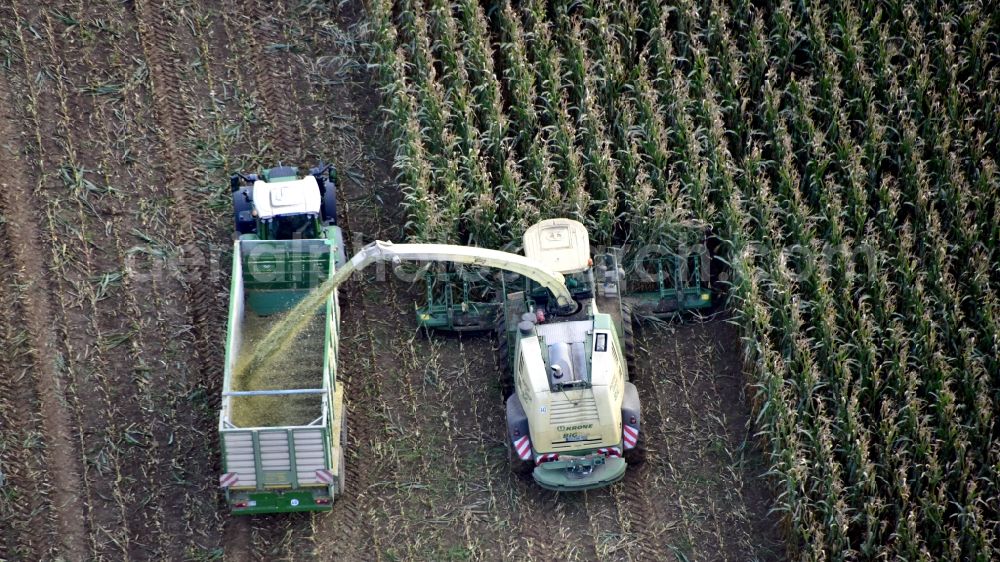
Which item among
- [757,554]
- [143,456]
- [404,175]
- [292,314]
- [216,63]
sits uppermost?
[216,63]

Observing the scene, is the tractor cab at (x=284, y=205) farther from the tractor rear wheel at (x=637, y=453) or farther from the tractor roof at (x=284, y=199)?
the tractor rear wheel at (x=637, y=453)

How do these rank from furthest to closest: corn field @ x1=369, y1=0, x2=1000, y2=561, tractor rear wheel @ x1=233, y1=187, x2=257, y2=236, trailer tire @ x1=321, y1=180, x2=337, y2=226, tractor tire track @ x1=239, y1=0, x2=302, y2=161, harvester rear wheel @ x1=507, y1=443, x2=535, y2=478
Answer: tractor tire track @ x1=239, y1=0, x2=302, y2=161
trailer tire @ x1=321, y1=180, x2=337, y2=226
tractor rear wheel @ x1=233, y1=187, x2=257, y2=236
harvester rear wheel @ x1=507, y1=443, x2=535, y2=478
corn field @ x1=369, y1=0, x2=1000, y2=561

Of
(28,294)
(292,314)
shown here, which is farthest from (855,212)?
(28,294)

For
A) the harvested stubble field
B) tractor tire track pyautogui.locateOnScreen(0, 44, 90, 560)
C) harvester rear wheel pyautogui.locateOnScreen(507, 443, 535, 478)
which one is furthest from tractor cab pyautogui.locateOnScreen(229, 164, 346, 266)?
harvester rear wheel pyautogui.locateOnScreen(507, 443, 535, 478)

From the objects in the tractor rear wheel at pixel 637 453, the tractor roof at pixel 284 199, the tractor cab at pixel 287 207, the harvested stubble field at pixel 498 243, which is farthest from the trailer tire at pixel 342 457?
the tractor rear wheel at pixel 637 453

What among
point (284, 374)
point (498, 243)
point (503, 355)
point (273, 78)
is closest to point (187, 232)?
point (273, 78)

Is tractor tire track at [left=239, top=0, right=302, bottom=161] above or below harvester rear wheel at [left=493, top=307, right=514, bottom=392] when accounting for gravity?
above

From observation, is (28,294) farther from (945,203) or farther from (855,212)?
(945,203)

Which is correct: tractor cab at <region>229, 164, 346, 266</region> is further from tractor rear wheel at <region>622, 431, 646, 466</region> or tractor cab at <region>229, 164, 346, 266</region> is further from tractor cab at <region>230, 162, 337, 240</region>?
tractor rear wheel at <region>622, 431, 646, 466</region>
